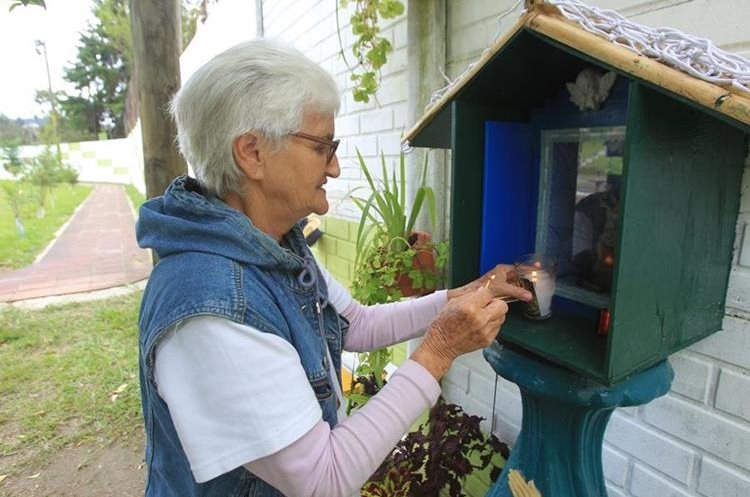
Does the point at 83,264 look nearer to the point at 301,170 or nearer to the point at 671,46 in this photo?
the point at 301,170

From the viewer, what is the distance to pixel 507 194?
4.33 feet

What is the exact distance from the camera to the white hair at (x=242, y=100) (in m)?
1.03

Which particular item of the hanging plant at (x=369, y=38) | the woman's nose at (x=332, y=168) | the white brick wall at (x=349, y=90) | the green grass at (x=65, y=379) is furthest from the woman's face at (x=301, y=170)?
the green grass at (x=65, y=379)

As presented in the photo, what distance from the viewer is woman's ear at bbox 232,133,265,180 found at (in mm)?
1061

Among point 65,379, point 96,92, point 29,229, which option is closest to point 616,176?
point 65,379

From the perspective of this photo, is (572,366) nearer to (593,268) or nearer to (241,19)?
(593,268)

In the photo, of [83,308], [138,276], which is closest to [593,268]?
[83,308]

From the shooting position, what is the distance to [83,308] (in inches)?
215

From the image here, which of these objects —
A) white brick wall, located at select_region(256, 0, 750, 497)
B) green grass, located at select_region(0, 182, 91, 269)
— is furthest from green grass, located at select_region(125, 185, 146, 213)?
white brick wall, located at select_region(256, 0, 750, 497)

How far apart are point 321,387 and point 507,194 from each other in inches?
27.4

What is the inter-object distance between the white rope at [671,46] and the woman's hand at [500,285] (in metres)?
0.59

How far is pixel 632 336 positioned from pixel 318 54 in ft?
9.92

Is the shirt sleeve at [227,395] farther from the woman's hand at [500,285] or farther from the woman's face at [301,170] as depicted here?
the woman's hand at [500,285]

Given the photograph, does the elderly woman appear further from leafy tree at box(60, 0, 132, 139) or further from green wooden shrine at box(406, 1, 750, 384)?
leafy tree at box(60, 0, 132, 139)
